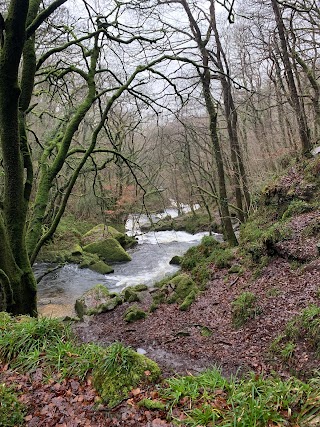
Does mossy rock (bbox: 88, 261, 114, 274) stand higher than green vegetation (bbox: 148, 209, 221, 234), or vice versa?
green vegetation (bbox: 148, 209, 221, 234)

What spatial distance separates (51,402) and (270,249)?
21.2 feet

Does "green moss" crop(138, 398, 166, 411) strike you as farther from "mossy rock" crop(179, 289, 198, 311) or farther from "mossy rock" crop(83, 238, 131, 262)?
"mossy rock" crop(83, 238, 131, 262)

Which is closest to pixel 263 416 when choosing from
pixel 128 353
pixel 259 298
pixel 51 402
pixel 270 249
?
pixel 128 353

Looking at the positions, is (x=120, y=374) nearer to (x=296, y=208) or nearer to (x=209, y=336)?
(x=209, y=336)

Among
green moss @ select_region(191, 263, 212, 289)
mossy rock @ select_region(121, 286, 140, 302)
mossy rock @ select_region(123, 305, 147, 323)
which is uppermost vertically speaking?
green moss @ select_region(191, 263, 212, 289)

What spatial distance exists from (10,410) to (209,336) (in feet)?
15.2

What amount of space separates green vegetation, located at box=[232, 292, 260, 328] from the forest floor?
0.11 meters

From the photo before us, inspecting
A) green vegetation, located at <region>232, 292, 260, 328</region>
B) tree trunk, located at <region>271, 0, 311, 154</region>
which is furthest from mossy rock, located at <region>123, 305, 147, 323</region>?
tree trunk, located at <region>271, 0, 311, 154</region>

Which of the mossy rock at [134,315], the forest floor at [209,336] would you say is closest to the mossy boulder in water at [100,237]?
the forest floor at [209,336]

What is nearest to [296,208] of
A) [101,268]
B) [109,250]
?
[101,268]

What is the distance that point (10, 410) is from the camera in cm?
272

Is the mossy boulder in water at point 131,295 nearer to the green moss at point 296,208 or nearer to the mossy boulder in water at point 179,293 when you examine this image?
the mossy boulder in water at point 179,293

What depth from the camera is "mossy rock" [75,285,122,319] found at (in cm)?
980

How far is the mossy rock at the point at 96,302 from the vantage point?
9.80m
